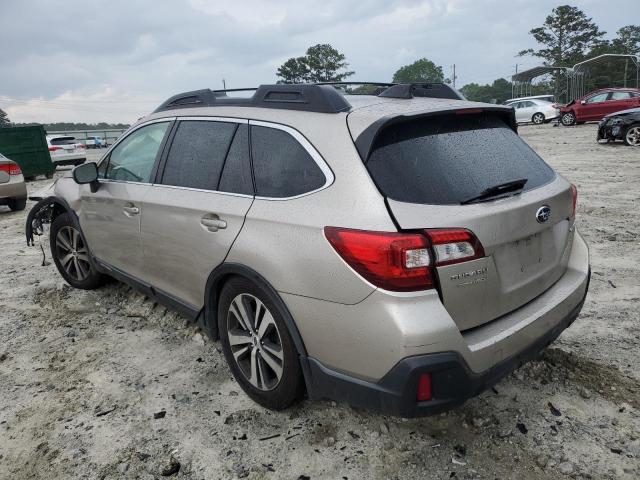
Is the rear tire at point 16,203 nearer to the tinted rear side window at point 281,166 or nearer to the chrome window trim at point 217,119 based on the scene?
the chrome window trim at point 217,119

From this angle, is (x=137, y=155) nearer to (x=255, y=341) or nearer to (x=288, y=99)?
(x=288, y=99)

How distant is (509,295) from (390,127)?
93 centimetres

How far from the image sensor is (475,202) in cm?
214

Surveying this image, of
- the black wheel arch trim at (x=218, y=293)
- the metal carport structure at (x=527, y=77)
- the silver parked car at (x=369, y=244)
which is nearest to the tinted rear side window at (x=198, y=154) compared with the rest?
the silver parked car at (x=369, y=244)

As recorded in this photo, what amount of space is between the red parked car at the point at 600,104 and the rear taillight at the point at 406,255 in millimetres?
22553

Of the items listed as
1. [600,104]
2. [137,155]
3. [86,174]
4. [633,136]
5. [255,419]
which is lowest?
[255,419]

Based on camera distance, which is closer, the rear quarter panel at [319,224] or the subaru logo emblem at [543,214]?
the rear quarter panel at [319,224]

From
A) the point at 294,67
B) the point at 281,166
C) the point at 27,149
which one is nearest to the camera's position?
the point at 281,166

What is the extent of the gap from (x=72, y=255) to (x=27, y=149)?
45.1 feet

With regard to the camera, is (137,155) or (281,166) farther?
(137,155)

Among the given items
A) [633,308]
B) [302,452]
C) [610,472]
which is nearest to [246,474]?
[302,452]

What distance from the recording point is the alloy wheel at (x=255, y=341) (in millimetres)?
2541

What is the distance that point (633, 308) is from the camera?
12.7ft

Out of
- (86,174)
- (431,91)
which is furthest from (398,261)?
(86,174)
